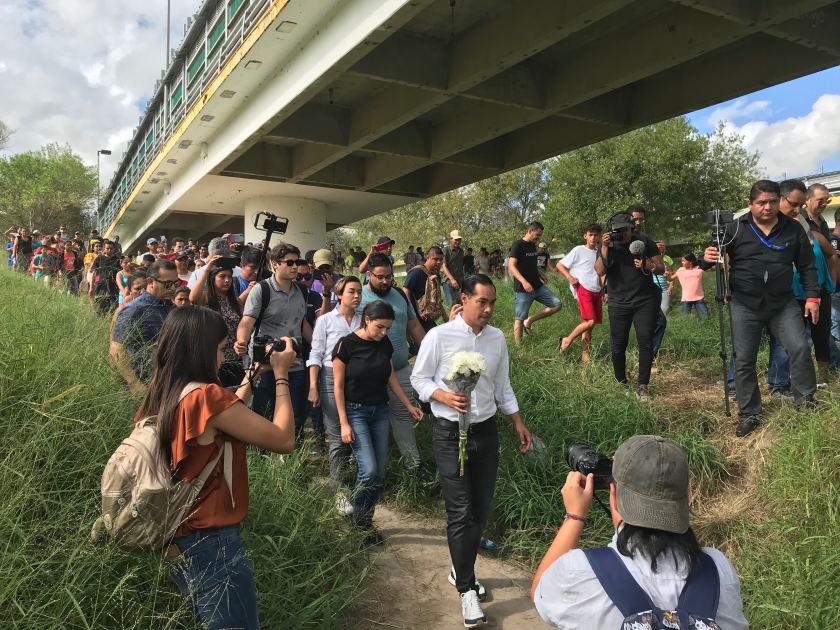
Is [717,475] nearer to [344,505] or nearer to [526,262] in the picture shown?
[344,505]

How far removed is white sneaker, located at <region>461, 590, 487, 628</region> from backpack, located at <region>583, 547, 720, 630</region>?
2197 mm

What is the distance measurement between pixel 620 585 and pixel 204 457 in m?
1.48

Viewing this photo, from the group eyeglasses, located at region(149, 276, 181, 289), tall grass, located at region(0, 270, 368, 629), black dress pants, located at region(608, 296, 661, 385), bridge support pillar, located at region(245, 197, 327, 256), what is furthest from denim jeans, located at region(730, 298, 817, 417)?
bridge support pillar, located at region(245, 197, 327, 256)

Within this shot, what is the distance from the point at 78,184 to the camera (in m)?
56.7

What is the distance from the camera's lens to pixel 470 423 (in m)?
3.66

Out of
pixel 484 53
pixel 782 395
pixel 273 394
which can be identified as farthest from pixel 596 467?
pixel 484 53

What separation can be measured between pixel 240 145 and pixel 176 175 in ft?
19.3

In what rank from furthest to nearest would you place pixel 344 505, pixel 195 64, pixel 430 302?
pixel 195 64 → pixel 430 302 → pixel 344 505

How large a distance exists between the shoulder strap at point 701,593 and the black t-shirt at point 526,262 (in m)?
6.85

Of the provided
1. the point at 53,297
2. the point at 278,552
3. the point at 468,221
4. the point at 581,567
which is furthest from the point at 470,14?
the point at 468,221

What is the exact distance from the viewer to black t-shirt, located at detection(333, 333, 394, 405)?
175 inches

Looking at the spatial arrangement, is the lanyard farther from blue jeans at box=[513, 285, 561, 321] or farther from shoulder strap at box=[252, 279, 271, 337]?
shoulder strap at box=[252, 279, 271, 337]

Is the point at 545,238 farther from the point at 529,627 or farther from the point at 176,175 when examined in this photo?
the point at 529,627

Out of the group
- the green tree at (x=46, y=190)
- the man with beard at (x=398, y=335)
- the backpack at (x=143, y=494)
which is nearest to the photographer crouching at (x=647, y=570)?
the backpack at (x=143, y=494)
